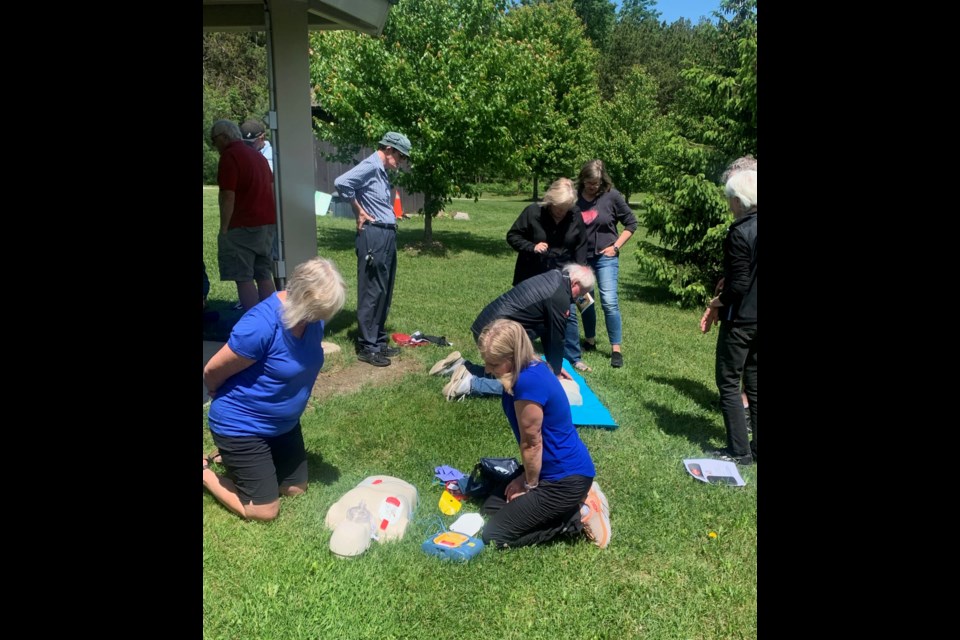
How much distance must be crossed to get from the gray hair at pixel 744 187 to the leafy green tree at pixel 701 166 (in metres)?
6.14

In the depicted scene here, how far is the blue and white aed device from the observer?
362 centimetres

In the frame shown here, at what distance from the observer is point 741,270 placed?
181 inches

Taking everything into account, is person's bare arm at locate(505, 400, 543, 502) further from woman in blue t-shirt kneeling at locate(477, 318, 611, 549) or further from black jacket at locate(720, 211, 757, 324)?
black jacket at locate(720, 211, 757, 324)

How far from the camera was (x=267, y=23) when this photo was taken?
6.52 m

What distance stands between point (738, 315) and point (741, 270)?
0.32 m

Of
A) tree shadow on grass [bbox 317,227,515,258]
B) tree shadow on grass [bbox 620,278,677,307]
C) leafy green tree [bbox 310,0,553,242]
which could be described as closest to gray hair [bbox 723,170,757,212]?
tree shadow on grass [bbox 620,278,677,307]

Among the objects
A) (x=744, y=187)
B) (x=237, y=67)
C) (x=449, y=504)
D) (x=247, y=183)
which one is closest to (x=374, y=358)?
(x=247, y=183)

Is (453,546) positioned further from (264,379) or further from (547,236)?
(547,236)
